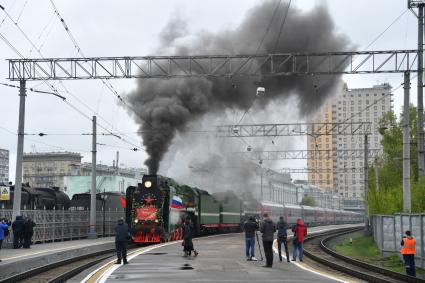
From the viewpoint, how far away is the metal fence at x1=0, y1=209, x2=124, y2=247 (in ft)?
102

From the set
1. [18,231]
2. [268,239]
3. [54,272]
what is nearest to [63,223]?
[18,231]

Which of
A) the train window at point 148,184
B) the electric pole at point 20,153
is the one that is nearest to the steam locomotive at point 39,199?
the electric pole at point 20,153

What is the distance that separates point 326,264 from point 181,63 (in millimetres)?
14023

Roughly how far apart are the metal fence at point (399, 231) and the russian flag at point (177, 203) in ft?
32.3

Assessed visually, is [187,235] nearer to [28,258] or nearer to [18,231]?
[28,258]

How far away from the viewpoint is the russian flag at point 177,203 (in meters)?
29.8

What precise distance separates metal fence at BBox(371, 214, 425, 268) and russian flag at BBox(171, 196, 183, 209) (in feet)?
32.3

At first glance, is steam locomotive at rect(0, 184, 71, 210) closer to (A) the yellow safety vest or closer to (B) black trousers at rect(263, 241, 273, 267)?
(B) black trousers at rect(263, 241, 273, 267)

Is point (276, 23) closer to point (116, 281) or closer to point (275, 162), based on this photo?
point (116, 281)

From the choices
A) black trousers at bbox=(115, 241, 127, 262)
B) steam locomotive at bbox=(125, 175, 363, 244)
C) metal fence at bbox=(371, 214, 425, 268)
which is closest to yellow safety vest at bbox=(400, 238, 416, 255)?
metal fence at bbox=(371, 214, 425, 268)

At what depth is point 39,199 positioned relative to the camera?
37094 mm

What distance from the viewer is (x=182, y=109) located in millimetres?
29859

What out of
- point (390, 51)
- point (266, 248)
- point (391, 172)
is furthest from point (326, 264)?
point (391, 172)

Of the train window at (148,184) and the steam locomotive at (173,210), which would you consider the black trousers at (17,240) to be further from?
the train window at (148,184)
